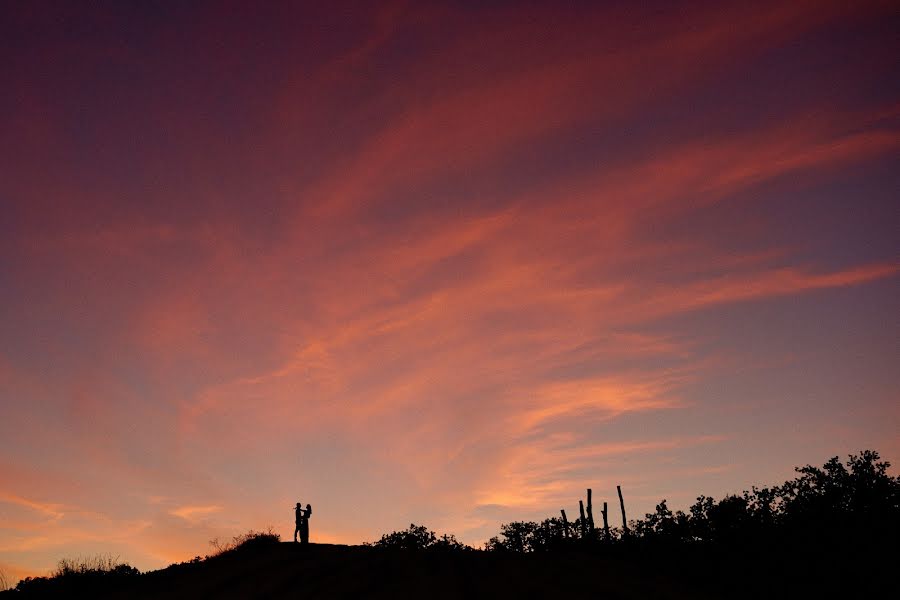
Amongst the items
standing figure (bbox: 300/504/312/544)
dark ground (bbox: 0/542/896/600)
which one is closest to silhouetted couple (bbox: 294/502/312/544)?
standing figure (bbox: 300/504/312/544)

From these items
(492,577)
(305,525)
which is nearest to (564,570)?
(492,577)

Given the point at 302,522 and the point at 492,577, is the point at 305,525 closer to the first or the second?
the point at 302,522

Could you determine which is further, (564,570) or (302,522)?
(302,522)

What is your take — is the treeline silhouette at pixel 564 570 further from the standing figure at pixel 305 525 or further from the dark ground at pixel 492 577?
the standing figure at pixel 305 525

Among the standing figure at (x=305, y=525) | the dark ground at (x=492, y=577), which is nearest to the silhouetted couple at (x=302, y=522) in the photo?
the standing figure at (x=305, y=525)

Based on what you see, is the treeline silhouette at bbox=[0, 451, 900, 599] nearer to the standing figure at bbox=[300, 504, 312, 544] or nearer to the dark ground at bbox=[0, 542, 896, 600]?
the dark ground at bbox=[0, 542, 896, 600]

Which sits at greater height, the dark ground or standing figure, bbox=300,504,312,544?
standing figure, bbox=300,504,312,544

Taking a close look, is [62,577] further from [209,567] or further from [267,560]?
[267,560]

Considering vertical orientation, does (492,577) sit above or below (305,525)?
below

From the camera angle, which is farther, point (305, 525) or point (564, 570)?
point (305, 525)

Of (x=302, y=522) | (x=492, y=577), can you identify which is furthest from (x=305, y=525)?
(x=492, y=577)

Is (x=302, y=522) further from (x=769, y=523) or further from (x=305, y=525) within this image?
(x=769, y=523)

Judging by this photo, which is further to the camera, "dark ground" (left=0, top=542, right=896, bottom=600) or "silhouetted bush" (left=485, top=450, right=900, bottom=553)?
"silhouetted bush" (left=485, top=450, right=900, bottom=553)

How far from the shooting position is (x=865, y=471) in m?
37.0
